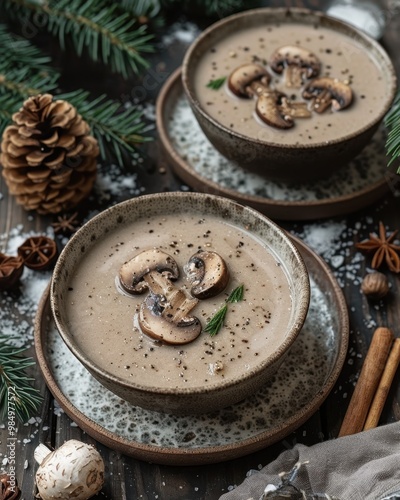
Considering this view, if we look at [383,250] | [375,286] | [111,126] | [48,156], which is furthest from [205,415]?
[111,126]

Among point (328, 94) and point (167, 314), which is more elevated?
point (328, 94)

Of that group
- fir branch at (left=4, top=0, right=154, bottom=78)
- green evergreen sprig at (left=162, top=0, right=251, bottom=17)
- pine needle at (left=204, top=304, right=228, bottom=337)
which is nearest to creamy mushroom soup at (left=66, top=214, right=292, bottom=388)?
pine needle at (left=204, top=304, right=228, bottom=337)

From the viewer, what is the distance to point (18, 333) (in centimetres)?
195

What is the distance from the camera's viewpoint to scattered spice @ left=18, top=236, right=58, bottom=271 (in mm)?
2064

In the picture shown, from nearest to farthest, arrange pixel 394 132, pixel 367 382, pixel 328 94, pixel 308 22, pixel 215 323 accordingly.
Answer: pixel 215 323, pixel 367 382, pixel 394 132, pixel 328 94, pixel 308 22

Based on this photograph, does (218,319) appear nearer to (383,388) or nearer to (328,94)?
(383,388)

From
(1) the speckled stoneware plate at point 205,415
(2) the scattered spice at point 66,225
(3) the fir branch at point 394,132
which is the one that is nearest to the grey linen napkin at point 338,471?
(1) the speckled stoneware plate at point 205,415

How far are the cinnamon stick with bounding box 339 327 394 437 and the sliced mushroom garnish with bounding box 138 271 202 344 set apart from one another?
389 millimetres

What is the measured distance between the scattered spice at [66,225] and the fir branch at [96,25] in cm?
50

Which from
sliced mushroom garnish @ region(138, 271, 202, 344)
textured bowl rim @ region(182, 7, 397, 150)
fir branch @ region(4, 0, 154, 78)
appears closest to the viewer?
sliced mushroom garnish @ region(138, 271, 202, 344)

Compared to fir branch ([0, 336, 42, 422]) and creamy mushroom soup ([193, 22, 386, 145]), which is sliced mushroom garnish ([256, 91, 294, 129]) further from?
fir branch ([0, 336, 42, 422])

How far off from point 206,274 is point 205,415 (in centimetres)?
29

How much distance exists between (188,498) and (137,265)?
0.48 meters

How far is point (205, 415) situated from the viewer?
68.6 inches
